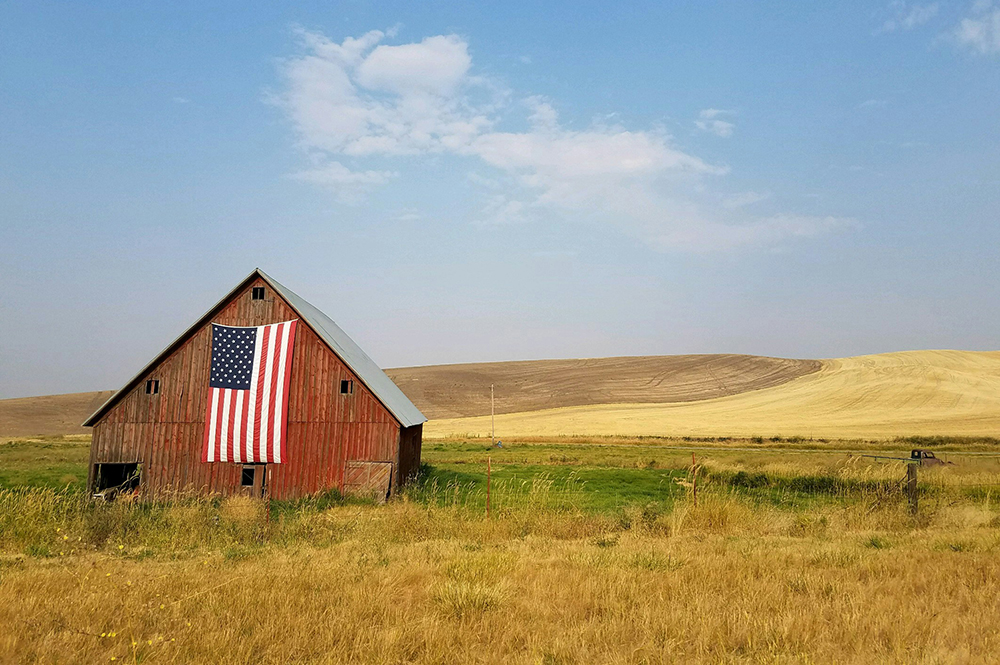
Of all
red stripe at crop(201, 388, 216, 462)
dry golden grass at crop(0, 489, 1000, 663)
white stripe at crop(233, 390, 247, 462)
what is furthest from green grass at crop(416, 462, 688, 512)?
red stripe at crop(201, 388, 216, 462)

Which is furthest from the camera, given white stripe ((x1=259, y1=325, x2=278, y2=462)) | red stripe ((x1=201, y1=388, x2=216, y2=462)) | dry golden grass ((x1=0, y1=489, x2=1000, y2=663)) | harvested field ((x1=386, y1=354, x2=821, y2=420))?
harvested field ((x1=386, y1=354, x2=821, y2=420))

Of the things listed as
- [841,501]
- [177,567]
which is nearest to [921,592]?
[841,501]

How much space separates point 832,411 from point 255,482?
65.2 meters

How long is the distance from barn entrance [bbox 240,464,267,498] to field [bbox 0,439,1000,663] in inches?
389

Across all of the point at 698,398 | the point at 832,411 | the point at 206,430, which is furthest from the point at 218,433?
the point at 698,398

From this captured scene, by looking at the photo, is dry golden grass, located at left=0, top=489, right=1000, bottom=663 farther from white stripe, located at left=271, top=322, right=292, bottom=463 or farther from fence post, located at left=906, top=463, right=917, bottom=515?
white stripe, located at left=271, top=322, right=292, bottom=463

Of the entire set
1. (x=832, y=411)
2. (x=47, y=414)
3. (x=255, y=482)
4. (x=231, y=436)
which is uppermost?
(x=832, y=411)

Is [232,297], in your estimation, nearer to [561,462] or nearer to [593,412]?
[561,462]

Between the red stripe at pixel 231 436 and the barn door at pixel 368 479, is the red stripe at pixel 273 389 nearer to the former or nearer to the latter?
the red stripe at pixel 231 436

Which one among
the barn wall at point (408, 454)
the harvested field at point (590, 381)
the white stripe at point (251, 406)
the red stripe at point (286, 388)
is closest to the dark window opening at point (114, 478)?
the white stripe at point (251, 406)

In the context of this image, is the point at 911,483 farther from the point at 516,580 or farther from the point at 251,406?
the point at 251,406

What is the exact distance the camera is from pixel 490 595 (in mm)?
8219

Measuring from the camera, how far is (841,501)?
1753 cm

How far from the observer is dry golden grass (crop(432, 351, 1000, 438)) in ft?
199
